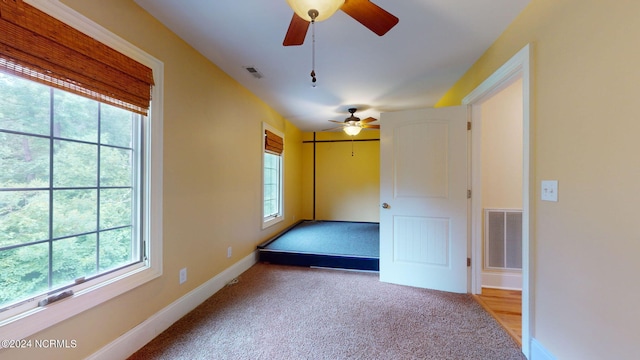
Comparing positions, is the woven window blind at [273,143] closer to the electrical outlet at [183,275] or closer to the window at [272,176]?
the window at [272,176]

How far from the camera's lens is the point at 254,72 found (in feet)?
8.62

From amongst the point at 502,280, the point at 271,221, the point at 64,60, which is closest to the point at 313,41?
the point at 64,60

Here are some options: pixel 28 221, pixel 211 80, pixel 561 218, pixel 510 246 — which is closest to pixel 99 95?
pixel 28 221

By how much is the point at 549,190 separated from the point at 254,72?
8.98 ft

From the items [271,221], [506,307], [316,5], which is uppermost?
[316,5]

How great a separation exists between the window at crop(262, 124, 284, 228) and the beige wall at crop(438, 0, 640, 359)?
124 inches

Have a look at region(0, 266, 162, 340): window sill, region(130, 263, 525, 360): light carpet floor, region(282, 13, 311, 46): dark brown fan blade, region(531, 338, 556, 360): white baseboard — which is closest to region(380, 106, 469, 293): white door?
region(130, 263, 525, 360): light carpet floor

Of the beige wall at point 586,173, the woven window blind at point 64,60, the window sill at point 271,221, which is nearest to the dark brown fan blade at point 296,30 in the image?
the woven window blind at point 64,60

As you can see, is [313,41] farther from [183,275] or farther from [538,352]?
[538,352]

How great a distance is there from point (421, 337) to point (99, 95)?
271 cm

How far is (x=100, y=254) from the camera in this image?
1.50m

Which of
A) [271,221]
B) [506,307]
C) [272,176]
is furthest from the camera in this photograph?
Result: [272,176]

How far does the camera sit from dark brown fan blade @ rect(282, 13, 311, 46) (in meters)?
1.31

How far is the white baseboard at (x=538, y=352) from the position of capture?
4.66 ft
